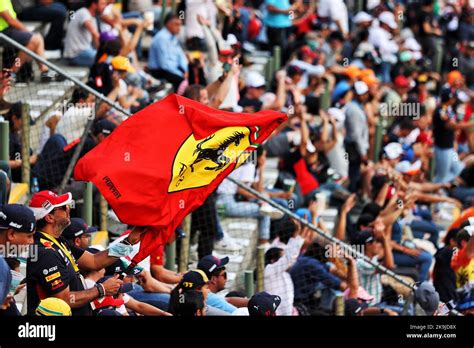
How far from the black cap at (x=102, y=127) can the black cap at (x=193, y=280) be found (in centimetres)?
221

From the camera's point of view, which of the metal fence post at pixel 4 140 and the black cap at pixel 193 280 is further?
the metal fence post at pixel 4 140

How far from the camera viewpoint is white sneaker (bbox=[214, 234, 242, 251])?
503 inches

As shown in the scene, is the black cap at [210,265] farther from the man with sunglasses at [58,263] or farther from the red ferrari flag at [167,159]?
the man with sunglasses at [58,263]

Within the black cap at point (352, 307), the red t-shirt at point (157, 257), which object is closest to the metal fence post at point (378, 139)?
the black cap at point (352, 307)

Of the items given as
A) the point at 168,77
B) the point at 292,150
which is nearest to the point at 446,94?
the point at 292,150

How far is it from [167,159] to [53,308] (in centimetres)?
162

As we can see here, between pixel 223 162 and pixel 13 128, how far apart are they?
104 inches

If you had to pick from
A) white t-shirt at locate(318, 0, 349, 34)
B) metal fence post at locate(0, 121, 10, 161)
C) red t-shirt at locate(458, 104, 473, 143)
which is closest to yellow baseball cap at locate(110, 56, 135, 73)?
metal fence post at locate(0, 121, 10, 161)

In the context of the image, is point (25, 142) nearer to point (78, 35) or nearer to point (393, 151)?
point (78, 35)

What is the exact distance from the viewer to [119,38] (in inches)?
572

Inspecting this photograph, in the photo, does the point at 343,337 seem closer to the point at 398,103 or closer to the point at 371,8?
the point at 398,103

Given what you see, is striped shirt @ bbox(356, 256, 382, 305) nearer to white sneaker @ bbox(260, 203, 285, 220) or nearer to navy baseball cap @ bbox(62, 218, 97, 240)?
white sneaker @ bbox(260, 203, 285, 220)

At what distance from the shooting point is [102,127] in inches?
469

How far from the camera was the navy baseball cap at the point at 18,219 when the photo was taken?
8992mm
